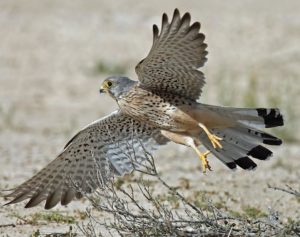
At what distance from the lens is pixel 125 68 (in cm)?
1602

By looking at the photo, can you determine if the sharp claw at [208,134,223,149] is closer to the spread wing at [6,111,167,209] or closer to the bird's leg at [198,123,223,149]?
the bird's leg at [198,123,223,149]

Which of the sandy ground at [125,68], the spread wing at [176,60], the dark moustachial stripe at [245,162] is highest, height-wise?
the sandy ground at [125,68]

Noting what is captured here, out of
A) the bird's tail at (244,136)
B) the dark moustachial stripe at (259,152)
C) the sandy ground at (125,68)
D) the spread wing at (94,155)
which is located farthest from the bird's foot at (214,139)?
the sandy ground at (125,68)

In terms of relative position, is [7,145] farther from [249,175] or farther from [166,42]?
[166,42]

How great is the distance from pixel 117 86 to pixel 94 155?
75 centimetres

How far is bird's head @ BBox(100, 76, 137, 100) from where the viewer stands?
6.93 m

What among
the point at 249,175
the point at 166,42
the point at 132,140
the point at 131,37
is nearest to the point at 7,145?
the point at 249,175

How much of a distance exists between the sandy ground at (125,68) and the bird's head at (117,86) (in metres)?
1.04

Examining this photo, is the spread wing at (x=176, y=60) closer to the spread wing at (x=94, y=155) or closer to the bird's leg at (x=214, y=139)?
the bird's leg at (x=214, y=139)

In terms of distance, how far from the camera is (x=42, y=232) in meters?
6.45

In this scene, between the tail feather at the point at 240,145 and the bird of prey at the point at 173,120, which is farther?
the tail feather at the point at 240,145

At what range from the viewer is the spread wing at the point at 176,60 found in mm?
6293

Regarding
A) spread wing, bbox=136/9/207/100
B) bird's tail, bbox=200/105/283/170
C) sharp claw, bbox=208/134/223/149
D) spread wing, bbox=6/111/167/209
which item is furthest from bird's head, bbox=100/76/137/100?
sharp claw, bbox=208/134/223/149

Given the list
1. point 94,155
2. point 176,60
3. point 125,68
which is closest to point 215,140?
point 176,60
